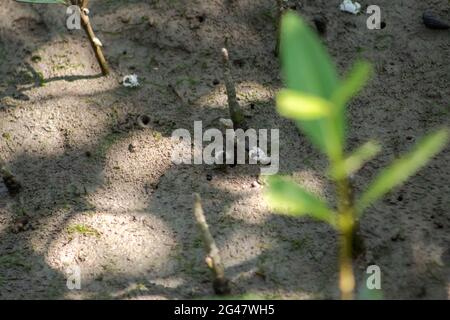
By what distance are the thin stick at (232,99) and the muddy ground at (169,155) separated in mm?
87

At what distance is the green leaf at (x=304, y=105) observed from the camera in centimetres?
112

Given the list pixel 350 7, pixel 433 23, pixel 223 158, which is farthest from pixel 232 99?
pixel 433 23

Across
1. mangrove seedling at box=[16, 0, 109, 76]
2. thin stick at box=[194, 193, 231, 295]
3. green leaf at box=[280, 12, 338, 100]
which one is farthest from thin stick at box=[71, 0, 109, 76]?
green leaf at box=[280, 12, 338, 100]

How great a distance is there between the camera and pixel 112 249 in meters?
2.17

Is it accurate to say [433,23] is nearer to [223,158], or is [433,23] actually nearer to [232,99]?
[232,99]

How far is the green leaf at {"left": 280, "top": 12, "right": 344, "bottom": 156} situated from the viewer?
4.08ft

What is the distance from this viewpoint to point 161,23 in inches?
112

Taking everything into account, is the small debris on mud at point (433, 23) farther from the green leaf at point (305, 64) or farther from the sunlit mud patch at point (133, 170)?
the green leaf at point (305, 64)

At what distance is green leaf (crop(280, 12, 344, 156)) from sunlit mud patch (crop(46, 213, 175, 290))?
1.00m

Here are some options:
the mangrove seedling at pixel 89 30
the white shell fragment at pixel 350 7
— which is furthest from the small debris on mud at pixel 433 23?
the mangrove seedling at pixel 89 30

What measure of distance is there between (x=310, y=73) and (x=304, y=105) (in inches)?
6.5

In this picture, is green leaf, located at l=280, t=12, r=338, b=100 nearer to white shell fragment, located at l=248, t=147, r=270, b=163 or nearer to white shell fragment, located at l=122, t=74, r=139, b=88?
white shell fragment, located at l=248, t=147, r=270, b=163

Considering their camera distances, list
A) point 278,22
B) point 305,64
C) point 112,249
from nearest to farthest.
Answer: point 305,64, point 112,249, point 278,22
